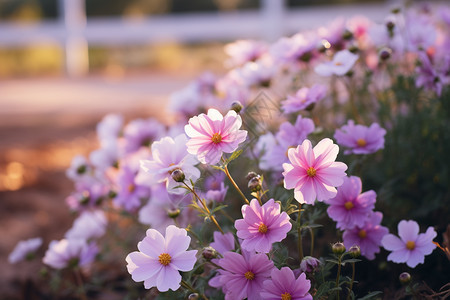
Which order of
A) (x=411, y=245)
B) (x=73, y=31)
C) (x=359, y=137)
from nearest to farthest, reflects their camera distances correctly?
(x=411, y=245) < (x=359, y=137) < (x=73, y=31)

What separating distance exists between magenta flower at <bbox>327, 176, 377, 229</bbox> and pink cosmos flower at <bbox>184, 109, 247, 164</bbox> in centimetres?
20

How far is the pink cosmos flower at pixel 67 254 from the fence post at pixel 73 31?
523 centimetres

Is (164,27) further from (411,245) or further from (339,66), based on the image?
(411,245)

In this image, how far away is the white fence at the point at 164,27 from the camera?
17.6 ft

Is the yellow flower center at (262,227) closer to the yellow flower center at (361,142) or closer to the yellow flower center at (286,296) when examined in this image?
the yellow flower center at (286,296)

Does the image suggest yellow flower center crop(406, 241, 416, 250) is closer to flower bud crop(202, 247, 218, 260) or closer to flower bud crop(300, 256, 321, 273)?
flower bud crop(300, 256, 321, 273)

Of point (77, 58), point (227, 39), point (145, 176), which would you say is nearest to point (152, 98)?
point (227, 39)

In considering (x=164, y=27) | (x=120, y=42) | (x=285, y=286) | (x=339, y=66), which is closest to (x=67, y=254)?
(x=285, y=286)

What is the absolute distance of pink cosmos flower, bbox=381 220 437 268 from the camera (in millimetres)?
785

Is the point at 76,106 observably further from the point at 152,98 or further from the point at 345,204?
the point at 345,204

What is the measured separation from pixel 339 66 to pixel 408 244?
34cm

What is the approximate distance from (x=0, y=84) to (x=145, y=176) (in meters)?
5.73

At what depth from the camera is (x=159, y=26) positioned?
581 centimetres

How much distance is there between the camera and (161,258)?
69 cm
